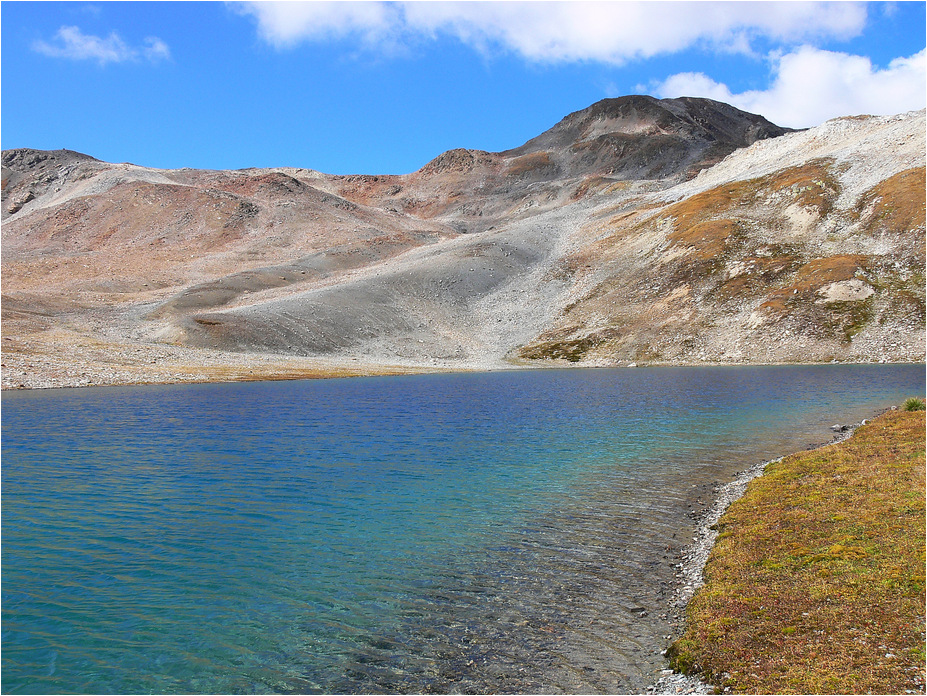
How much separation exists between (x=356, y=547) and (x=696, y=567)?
1105 centimetres

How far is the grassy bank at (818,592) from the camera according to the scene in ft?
37.1

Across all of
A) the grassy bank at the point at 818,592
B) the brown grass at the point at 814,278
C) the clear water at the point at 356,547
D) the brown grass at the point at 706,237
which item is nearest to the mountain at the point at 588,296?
the brown grass at the point at 814,278

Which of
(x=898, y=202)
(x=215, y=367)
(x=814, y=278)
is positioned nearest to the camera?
(x=215, y=367)

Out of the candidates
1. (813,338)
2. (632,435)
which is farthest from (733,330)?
(632,435)

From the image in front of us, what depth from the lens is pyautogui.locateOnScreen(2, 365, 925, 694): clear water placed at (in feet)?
44.1

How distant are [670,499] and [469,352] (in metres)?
97.3

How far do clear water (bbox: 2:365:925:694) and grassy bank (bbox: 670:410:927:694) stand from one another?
1.54m

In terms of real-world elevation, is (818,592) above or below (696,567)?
above

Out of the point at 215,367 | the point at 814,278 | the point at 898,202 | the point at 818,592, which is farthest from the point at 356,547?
the point at 898,202

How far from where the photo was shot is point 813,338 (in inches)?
3752

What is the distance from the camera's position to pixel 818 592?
1423 centimetres

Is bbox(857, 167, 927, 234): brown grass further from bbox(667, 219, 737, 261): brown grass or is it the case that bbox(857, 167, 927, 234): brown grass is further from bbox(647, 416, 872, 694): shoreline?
bbox(647, 416, 872, 694): shoreline

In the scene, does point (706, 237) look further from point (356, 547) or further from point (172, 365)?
point (356, 547)

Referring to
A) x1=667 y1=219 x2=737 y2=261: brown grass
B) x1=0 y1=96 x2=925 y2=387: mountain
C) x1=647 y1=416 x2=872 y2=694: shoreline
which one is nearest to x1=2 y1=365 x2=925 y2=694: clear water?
x1=647 y1=416 x2=872 y2=694: shoreline
